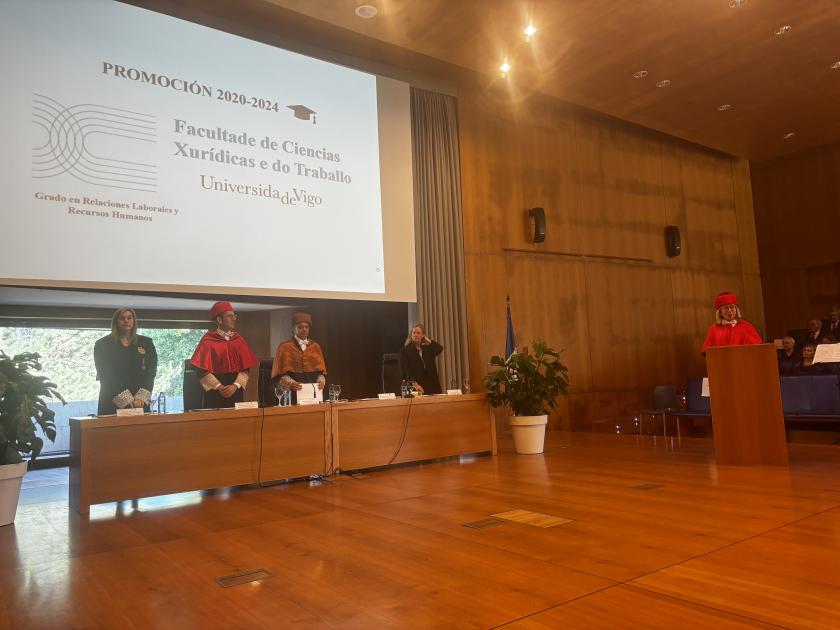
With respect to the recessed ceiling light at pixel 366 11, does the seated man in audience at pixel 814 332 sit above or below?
below

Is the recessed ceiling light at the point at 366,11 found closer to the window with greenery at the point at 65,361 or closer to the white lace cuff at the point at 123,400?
the white lace cuff at the point at 123,400

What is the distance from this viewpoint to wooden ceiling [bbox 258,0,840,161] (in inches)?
222

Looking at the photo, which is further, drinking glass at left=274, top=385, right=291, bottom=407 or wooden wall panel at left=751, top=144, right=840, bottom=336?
wooden wall panel at left=751, top=144, right=840, bottom=336

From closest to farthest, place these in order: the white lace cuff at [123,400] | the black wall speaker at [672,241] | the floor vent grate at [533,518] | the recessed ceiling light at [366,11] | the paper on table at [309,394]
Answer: the floor vent grate at [533,518] < the white lace cuff at [123,400] < the paper on table at [309,394] < the recessed ceiling light at [366,11] < the black wall speaker at [672,241]

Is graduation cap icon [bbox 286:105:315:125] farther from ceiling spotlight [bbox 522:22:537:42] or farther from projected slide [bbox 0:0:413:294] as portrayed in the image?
ceiling spotlight [bbox 522:22:537:42]

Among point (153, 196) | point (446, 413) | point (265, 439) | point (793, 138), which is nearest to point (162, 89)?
point (153, 196)

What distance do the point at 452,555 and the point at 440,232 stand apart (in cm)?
475

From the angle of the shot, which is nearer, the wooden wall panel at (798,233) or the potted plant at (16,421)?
the potted plant at (16,421)

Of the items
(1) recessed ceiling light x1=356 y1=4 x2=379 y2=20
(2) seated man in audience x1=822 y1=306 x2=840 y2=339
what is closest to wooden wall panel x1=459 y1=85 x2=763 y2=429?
(2) seated man in audience x1=822 y1=306 x2=840 y2=339

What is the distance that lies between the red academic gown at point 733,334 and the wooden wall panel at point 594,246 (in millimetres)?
2427

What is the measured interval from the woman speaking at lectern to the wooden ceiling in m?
2.76

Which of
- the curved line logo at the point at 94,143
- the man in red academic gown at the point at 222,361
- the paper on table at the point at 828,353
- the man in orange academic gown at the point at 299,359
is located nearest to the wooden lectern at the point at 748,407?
the paper on table at the point at 828,353

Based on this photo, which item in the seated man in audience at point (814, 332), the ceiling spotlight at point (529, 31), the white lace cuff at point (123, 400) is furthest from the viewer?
the seated man in audience at point (814, 332)

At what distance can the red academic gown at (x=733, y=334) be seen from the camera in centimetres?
504
